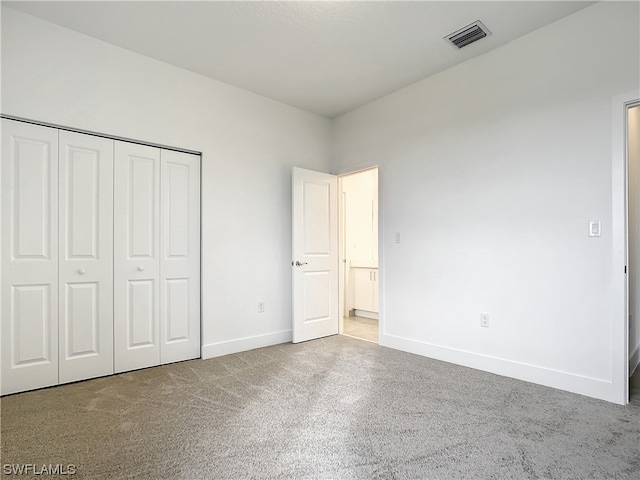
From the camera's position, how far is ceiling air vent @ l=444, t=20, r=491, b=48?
2752 mm

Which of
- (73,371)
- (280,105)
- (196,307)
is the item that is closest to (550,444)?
(196,307)

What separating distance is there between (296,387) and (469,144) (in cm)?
262

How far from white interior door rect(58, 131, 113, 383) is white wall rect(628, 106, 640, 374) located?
4667mm

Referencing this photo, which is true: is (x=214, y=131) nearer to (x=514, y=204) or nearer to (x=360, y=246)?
(x=514, y=204)

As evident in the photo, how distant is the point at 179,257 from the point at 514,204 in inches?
121

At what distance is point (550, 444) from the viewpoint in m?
1.89

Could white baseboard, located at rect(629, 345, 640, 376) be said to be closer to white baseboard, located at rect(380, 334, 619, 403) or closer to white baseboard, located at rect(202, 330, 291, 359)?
white baseboard, located at rect(380, 334, 619, 403)

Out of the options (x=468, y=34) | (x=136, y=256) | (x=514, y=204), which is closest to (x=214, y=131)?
(x=136, y=256)

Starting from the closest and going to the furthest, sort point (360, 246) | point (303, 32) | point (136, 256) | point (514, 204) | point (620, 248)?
point (620, 248), point (303, 32), point (514, 204), point (136, 256), point (360, 246)

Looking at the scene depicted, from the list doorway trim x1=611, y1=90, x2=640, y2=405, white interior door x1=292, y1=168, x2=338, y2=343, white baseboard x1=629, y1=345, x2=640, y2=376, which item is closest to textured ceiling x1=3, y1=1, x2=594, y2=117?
doorway trim x1=611, y1=90, x2=640, y2=405

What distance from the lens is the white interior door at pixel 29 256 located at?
2.55 metres

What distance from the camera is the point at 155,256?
3.25 m

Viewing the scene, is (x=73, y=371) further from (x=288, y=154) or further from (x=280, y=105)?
(x=280, y=105)

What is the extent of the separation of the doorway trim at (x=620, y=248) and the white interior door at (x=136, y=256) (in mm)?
3638
